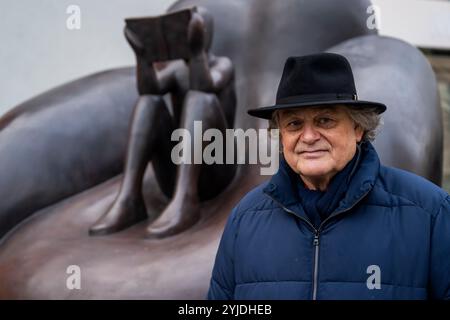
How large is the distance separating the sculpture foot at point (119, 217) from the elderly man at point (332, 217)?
41.5 inches

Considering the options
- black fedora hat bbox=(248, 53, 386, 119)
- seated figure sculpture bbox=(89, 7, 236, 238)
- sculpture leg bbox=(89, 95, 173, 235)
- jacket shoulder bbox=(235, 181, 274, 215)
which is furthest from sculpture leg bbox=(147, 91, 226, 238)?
black fedora hat bbox=(248, 53, 386, 119)

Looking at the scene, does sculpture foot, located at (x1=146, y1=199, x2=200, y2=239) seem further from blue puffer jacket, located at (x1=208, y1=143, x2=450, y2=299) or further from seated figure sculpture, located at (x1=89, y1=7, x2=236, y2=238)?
blue puffer jacket, located at (x1=208, y1=143, x2=450, y2=299)

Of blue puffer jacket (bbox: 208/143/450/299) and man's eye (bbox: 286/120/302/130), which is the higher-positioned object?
man's eye (bbox: 286/120/302/130)

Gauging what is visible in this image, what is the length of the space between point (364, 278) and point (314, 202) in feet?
0.36

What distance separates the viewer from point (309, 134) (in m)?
0.92

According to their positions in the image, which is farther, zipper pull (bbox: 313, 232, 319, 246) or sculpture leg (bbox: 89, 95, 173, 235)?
sculpture leg (bbox: 89, 95, 173, 235)

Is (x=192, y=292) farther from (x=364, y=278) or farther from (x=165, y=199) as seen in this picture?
(x=364, y=278)

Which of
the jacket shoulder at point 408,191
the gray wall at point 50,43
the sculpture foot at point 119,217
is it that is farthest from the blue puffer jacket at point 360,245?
the gray wall at point 50,43

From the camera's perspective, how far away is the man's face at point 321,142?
0.91m

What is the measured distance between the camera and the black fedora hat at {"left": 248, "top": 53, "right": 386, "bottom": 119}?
0.90 metres

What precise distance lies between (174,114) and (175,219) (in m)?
0.34

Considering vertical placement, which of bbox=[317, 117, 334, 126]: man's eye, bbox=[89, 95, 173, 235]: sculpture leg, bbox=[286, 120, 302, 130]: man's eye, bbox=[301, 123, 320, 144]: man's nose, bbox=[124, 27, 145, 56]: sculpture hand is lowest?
bbox=[89, 95, 173, 235]: sculpture leg

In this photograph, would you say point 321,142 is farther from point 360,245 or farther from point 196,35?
point 196,35
